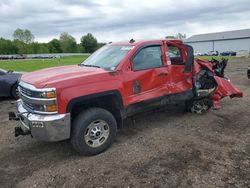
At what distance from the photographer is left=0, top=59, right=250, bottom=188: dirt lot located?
3953mm

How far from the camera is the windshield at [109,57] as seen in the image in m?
5.35

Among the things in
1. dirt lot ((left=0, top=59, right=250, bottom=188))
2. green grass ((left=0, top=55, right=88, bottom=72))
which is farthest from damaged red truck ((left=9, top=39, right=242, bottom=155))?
green grass ((left=0, top=55, right=88, bottom=72))

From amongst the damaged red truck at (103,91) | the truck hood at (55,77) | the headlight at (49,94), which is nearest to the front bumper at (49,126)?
the damaged red truck at (103,91)

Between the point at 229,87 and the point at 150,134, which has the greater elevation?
the point at 229,87

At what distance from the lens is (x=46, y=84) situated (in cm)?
429

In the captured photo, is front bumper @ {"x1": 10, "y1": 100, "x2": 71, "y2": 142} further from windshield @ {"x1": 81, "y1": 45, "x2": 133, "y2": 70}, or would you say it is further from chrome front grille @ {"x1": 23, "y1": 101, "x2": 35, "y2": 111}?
windshield @ {"x1": 81, "y1": 45, "x2": 133, "y2": 70}

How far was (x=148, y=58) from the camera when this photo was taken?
5.66 meters

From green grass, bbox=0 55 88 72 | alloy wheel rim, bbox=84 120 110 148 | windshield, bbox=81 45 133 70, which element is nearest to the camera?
alloy wheel rim, bbox=84 120 110 148

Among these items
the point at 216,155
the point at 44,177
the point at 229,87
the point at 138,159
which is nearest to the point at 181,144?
the point at 216,155

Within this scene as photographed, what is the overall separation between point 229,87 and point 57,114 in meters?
4.95

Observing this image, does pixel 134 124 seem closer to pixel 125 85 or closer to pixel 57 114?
pixel 125 85

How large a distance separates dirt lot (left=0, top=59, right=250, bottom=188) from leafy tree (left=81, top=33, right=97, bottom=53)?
103 m

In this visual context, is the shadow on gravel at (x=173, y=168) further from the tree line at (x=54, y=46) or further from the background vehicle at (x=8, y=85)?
the tree line at (x=54, y=46)

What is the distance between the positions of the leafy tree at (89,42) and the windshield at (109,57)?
101977mm
